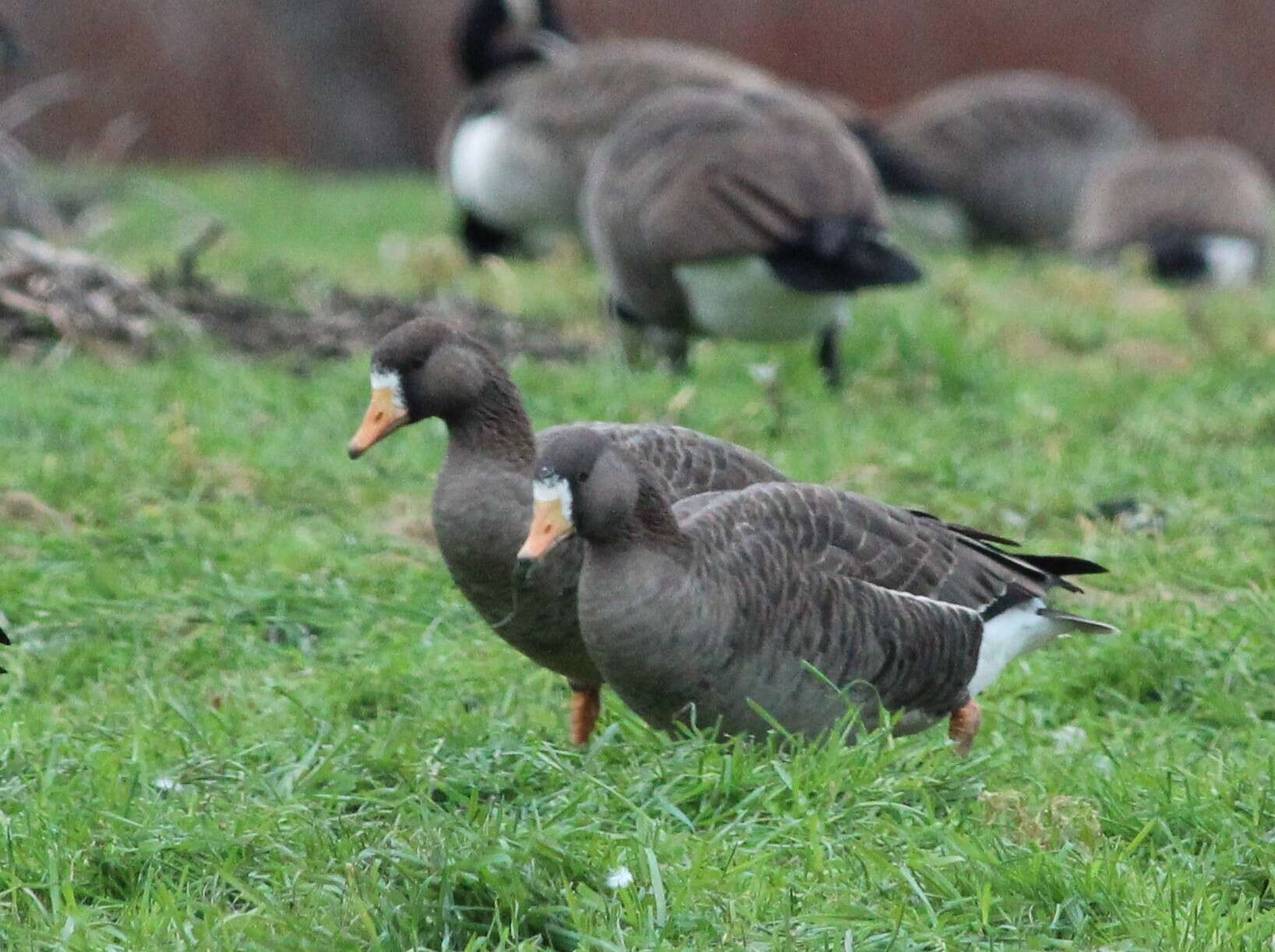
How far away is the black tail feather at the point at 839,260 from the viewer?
25.3 ft

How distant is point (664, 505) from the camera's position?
4.23m

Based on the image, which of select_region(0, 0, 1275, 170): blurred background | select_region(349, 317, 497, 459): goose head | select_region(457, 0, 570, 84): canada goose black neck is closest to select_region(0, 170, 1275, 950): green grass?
select_region(349, 317, 497, 459): goose head

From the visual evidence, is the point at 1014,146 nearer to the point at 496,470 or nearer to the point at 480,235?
the point at 480,235

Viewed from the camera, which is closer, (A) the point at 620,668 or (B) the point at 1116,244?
(A) the point at 620,668

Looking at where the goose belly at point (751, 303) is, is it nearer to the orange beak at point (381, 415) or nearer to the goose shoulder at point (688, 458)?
the goose shoulder at point (688, 458)

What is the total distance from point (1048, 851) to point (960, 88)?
1316cm

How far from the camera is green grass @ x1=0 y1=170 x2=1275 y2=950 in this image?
3.49 metres

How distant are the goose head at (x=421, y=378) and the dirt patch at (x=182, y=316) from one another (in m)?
3.74

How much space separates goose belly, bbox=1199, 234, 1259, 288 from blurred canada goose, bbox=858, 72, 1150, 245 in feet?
6.53

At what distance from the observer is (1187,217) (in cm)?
1355

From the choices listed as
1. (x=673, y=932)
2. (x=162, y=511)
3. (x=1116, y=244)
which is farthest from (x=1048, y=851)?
Answer: (x=1116, y=244)

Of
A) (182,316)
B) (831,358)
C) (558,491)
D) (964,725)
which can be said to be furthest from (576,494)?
(182,316)

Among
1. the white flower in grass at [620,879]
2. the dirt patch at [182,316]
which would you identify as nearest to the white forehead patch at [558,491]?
the white flower in grass at [620,879]

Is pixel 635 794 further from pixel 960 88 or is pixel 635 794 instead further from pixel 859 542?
pixel 960 88
